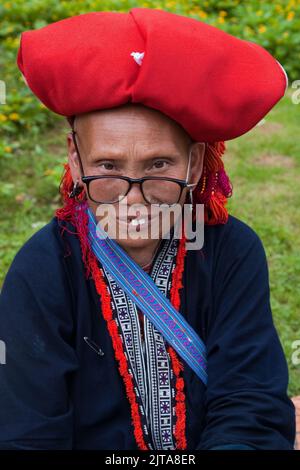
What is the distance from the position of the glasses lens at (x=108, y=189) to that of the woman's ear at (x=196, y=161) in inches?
9.2

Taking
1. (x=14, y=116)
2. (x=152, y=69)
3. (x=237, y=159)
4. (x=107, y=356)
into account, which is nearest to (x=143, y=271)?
(x=107, y=356)

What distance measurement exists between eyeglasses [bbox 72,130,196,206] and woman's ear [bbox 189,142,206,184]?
7 centimetres

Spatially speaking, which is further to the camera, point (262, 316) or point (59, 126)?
point (59, 126)

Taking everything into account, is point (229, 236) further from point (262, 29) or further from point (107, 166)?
point (262, 29)

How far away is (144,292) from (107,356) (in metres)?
0.22

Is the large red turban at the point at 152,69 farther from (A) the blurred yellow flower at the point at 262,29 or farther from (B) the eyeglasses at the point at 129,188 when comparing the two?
(A) the blurred yellow flower at the point at 262,29

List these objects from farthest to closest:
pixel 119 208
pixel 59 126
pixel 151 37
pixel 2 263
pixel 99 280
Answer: pixel 59 126
pixel 2 263
pixel 99 280
pixel 119 208
pixel 151 37

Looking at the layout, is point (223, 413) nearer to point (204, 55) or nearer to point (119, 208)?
point (119, 208)

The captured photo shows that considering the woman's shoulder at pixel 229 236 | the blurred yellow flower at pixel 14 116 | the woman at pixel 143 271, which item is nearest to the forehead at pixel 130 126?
the woman at pixel 143 271

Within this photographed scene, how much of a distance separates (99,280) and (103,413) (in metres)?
0.40

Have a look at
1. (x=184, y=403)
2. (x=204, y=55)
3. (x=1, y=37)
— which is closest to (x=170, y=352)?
(x=184, y=403)

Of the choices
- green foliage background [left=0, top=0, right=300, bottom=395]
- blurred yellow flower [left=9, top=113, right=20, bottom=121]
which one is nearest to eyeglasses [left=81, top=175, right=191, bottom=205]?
green foliage background [left=0, top=0, right=300, bottom=395]

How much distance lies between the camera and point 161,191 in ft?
6.75

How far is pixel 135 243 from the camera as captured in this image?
213 centimetres
